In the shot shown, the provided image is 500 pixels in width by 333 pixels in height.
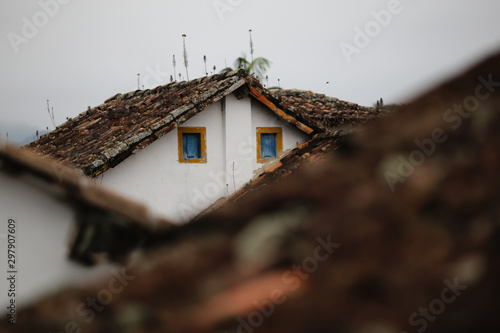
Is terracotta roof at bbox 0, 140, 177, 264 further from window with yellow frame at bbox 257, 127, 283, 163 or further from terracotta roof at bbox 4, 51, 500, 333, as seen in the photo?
window with yellow frame at bbox 257, 127, 283, 163

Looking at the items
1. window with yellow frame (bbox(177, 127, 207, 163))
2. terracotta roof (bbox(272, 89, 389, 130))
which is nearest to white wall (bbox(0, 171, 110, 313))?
window with yellow frame (bbox(177, 127, 207, 163))

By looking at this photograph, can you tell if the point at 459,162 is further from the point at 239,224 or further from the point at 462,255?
the point at 239,224

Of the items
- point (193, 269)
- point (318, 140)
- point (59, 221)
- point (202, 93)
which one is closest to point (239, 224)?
point (193, 269)

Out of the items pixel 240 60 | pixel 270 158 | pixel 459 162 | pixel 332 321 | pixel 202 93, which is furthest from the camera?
pixel 240 60

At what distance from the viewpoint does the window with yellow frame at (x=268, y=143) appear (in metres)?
11.1

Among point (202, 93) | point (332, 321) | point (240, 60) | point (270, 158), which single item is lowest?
point (332, 321)

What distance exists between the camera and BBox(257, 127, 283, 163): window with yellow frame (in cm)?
1109

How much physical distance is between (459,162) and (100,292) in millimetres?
698

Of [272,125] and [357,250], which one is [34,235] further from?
[272,125]

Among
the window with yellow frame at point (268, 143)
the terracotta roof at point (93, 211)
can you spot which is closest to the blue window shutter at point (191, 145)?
the window with yellow frame at point (268, 143)

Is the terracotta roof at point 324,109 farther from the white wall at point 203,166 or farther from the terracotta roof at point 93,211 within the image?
the terracotta roof at point 93,211

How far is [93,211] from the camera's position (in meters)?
1.23

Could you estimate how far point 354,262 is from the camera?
669 millimetres

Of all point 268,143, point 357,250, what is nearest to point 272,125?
point 268,143
